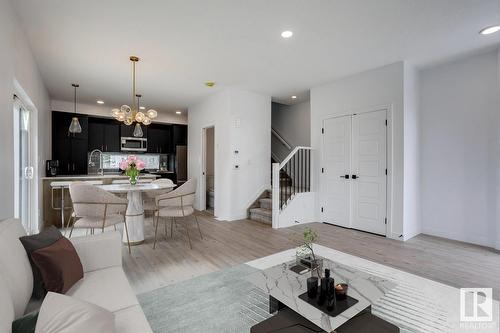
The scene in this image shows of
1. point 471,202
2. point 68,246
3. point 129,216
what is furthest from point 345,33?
point 129,216

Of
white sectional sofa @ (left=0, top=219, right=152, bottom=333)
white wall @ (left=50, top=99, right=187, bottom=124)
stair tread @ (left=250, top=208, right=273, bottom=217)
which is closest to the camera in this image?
white sectional sofa @ (left=0, top=219, right=152, bottom=333)

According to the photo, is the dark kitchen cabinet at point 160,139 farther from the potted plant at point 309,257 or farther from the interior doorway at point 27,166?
the potted plant at point 309,257

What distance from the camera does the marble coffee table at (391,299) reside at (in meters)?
1.43

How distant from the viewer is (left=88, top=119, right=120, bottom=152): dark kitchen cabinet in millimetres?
6641

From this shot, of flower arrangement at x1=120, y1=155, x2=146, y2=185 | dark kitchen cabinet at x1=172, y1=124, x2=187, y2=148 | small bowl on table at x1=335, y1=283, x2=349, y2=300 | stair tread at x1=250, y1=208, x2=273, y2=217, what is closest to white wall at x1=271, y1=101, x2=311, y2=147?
stair tread at x1=250, y1=208, x2=273, y2=217

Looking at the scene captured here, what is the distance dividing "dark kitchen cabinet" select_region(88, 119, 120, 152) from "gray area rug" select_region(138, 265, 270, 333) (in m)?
5.70

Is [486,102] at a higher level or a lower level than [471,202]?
higher

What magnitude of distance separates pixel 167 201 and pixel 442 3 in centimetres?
394

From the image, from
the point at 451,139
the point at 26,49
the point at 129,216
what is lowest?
the point at 129,216

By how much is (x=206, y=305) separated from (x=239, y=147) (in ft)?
11.8

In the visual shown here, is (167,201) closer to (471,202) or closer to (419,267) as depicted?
Result: (419,267)

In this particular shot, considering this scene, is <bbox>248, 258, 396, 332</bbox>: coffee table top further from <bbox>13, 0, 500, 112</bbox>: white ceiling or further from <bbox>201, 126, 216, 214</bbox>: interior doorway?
<bbox>201, 126, 216, 214</bbox>: interior doorway

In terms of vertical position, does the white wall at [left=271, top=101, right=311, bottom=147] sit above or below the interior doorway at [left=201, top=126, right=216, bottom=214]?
above

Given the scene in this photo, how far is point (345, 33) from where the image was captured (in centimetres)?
296
